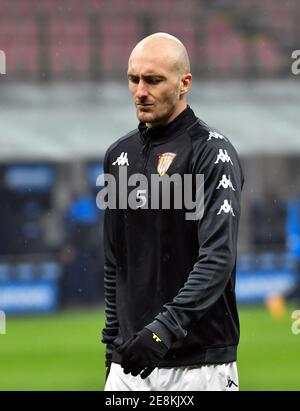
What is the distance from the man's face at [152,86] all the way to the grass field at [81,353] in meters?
7.37

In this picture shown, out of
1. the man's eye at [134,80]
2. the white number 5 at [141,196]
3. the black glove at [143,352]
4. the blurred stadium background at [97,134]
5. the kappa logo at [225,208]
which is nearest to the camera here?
the black glove at [143,352]

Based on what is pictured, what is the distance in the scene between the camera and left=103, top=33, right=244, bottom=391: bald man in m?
4.89

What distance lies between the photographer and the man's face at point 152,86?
4.99 meters

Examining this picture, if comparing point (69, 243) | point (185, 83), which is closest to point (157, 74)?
point (185, 83)

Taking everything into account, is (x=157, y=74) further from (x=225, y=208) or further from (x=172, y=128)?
(x=225, y=208)

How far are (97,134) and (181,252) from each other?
763 inches

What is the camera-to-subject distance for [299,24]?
27.9 metres

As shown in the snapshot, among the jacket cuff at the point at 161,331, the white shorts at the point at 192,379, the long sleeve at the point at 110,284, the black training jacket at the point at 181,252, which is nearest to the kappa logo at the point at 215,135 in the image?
the black training jacket at the point at 181,252

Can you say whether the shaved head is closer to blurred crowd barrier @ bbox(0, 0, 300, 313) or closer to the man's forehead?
the man's forehead

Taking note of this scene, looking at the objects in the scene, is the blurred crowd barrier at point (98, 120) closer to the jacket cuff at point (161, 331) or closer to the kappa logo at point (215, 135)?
the kappa logo at point (215, 135)

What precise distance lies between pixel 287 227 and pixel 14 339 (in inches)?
259

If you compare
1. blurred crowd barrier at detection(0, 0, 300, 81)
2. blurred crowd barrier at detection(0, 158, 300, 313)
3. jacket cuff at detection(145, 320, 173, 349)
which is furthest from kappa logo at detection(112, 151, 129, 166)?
blurred crowd barrier at detection(0, 0, 300, 81)

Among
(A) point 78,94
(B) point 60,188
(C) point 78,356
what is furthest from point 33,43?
(C) point 78,356

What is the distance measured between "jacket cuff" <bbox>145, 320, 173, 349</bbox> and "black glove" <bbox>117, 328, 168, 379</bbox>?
0.01 metres
